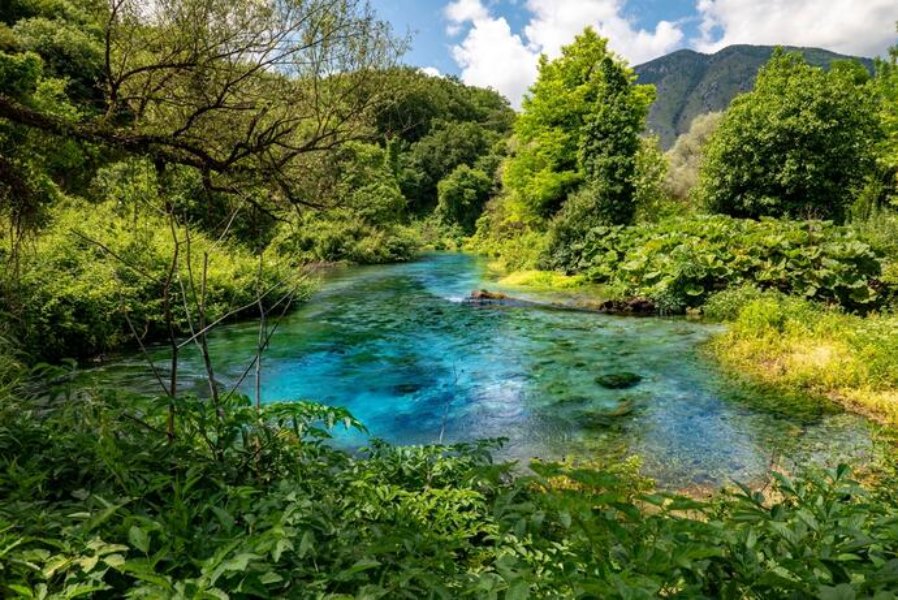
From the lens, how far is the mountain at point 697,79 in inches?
3738

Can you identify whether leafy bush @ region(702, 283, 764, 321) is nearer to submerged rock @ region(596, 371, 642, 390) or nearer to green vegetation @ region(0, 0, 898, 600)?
green vegetation @ region(0, 0, 898, 600)

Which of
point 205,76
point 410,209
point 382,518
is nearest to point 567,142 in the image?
point 205,76

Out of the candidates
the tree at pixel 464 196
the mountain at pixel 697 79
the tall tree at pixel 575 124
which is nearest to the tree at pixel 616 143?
the tall tree at pixel 575 124

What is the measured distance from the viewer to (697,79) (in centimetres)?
11388

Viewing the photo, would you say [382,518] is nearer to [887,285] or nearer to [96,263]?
[96,263]

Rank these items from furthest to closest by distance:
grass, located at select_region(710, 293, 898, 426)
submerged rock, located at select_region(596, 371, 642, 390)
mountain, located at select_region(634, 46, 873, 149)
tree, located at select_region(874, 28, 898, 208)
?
mountain, located at select_region(634, 46, 873, 149)
tree, located at select_region(874, 28, 898, 208)
submerged rock, located at select_region(596, 371, 642, 390)
grass, located at select_region(710, 293, 898, 426)

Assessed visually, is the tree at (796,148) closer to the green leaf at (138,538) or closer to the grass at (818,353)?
the grass at (818,353)

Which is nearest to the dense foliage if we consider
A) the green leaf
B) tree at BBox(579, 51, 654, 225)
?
the green leaf

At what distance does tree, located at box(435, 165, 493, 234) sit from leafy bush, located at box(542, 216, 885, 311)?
2920 centimetres

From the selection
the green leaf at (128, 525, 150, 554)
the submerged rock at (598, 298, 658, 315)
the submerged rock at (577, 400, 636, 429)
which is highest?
the green leaf at (128, 525, 150, 554)

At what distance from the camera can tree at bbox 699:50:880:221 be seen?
582 inches

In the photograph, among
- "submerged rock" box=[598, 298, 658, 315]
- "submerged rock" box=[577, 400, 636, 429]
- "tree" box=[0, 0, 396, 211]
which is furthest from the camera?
"submerged rock" box=[598, 298, 658, 315]

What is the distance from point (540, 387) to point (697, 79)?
429ft

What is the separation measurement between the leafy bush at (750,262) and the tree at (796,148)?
94.0 inches
